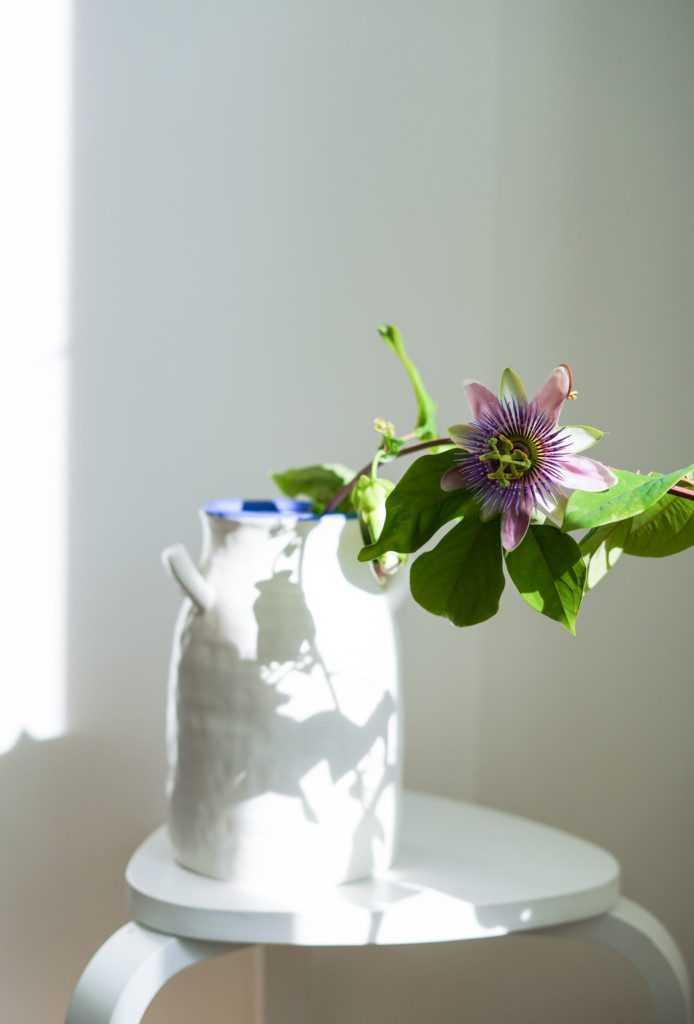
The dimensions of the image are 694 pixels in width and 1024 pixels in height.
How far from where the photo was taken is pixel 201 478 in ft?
3.71

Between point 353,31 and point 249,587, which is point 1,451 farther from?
point 353,31

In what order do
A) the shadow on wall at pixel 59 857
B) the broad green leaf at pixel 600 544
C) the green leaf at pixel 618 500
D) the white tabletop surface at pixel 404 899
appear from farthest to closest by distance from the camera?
the shadow on wall at pixel 59 857 → the white tabletop surface at pixel 404 899 → the broad green leaf at pixel 600 544 → the green leaf at pixel 618 500

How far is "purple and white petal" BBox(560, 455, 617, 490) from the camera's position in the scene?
0.58m

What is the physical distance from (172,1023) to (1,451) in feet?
2.18

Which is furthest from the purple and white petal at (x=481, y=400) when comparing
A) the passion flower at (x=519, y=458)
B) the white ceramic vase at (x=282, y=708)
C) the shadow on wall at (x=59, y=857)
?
the shadow on wall at (x=59, y=857)

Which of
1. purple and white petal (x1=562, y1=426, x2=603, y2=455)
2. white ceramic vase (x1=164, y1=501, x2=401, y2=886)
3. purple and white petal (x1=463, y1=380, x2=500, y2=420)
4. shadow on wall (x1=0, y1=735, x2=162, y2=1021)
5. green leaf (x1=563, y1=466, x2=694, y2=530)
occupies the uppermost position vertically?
purple and white petal (x1=463, y1=380, x2=500, y2=420)

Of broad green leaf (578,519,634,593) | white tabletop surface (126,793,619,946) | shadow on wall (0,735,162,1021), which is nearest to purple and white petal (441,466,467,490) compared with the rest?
broad green leaf (578,519,634,593)

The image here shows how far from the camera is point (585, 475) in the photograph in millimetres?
590

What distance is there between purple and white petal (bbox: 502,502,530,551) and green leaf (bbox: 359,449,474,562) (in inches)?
1.6

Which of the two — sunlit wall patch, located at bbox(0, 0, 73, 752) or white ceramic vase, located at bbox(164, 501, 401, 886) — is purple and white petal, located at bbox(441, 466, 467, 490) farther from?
sunlit wall patch, located at bbox(0, 0, 73, 752)

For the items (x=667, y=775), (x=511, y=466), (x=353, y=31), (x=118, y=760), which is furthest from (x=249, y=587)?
(x=353, y=31)

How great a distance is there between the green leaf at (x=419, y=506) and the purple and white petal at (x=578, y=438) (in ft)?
0.22

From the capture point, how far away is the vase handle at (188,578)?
0.80 m

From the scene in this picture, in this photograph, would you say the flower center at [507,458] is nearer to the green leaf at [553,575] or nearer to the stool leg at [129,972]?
the green leaf at [553,575]
